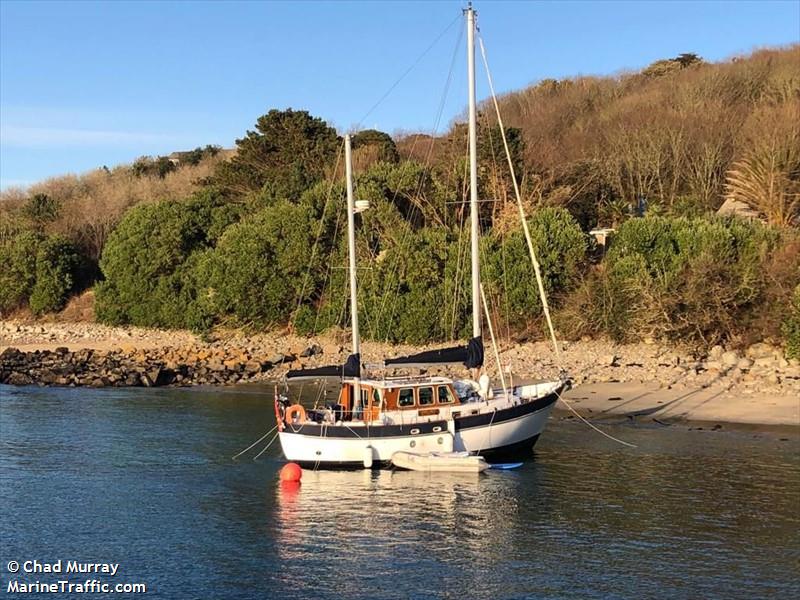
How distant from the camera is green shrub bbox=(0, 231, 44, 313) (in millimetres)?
79875

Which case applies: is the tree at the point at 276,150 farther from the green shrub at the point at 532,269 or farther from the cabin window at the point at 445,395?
the cabin window at the point at 445,395

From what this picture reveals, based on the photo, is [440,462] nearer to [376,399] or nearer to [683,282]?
[376,399]

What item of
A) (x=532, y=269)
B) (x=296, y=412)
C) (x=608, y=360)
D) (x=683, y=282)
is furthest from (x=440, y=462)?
(x=532, y=269)

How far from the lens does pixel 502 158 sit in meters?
59.9

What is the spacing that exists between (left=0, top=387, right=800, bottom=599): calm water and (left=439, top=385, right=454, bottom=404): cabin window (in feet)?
8.39

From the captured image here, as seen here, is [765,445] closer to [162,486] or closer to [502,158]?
[162,486]

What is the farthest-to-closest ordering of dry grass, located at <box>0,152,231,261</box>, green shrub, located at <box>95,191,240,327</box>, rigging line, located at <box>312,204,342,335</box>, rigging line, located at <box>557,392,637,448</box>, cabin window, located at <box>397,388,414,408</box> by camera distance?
dry grass, located at <box>0,152,231,261</box>
green shrub, located at <box>95,191,240,327</box>
rigging line, located at <box>312,204,342,335</box>
rigging line, located at <box>557,392,637,448</box>
cabin window, located at <box>397,388,414,408</box>

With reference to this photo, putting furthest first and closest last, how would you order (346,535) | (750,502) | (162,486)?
(162,486), (750,502), (346,535)

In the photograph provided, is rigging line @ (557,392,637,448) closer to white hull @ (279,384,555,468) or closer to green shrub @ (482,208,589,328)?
white hull @ (279,384,555,468)

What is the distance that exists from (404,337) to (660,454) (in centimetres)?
2661

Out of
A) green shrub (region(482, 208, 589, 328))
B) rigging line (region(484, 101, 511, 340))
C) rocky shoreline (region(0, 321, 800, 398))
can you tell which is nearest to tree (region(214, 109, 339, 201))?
rocky shoreline (region(0, 321, 800, 398))

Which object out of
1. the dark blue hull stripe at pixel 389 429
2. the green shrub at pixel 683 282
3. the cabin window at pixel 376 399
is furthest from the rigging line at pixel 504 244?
the dark blue hull stripe at pixel 389 429

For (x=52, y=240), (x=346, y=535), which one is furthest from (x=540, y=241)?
(x=52, y=240)

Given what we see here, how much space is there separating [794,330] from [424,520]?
2611 centimetres
